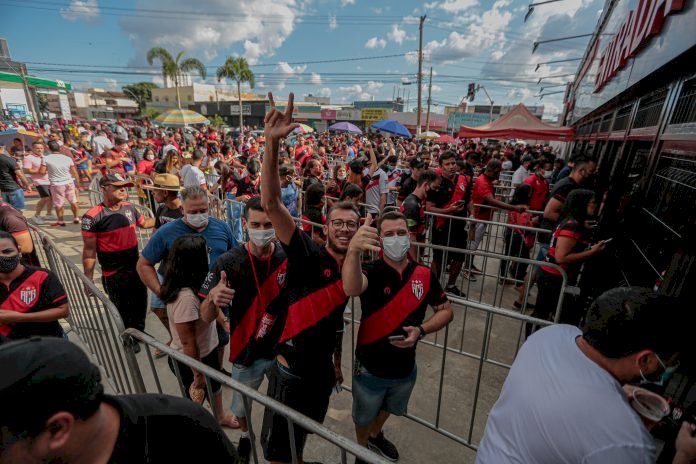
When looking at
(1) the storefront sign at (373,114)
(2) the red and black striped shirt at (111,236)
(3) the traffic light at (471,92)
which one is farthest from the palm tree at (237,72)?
(2) the red and black striped shirt at (111,236)

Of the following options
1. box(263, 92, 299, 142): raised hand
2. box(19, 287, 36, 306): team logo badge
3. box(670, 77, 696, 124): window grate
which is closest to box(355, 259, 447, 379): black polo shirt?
box(263, 92, 299, 142): raised hand

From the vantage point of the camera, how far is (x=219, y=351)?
312cm

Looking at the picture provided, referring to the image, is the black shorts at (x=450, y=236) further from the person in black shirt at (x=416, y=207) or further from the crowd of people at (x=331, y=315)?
the crowd of people at (x=331, y=315)

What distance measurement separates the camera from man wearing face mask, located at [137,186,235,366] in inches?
115

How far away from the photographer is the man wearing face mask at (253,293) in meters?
2.38

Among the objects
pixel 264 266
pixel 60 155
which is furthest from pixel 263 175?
pixel 60 155

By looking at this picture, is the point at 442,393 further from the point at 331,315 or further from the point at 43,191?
the point at 43,191

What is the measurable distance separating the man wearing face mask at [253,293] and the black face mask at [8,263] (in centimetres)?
135

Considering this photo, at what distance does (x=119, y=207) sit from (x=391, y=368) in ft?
11.6

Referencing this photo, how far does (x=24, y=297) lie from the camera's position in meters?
2.46

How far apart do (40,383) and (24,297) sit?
2.27 m

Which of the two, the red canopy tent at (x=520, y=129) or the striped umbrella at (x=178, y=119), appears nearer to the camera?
the red canopy tent at (x=520, y=129)

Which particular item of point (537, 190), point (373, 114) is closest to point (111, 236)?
point (537, 190)

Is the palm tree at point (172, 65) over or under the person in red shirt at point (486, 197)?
over
